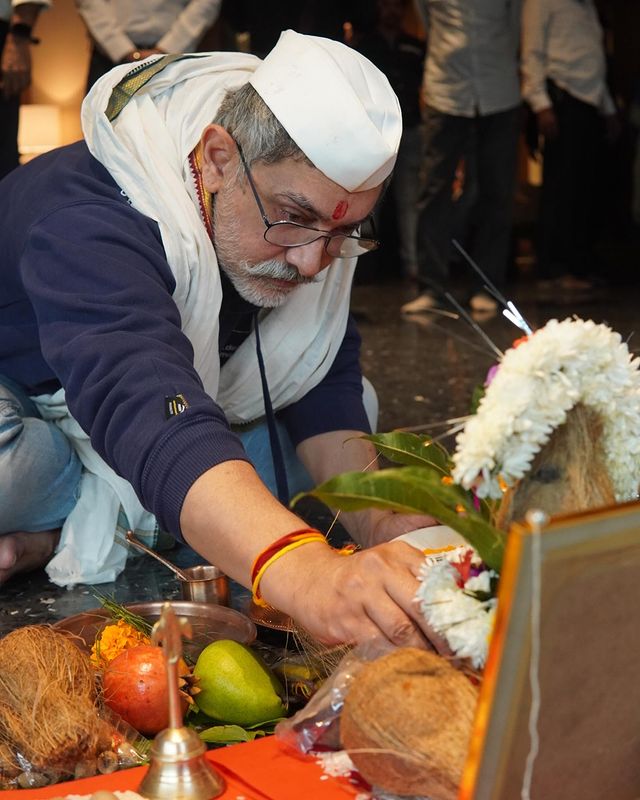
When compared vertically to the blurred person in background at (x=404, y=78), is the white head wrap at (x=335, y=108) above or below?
above

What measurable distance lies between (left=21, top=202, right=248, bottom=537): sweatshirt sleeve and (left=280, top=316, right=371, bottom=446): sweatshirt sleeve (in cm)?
53

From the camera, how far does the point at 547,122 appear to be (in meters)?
6.22

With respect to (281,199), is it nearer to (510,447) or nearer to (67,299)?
(67,299)

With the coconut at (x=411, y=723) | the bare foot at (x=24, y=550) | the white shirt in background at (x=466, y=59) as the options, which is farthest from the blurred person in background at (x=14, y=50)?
the coconut at (x=411, y=723)

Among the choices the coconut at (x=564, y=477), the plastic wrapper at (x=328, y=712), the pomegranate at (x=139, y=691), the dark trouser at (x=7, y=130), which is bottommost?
the dark trouser at (x=7, y=130)

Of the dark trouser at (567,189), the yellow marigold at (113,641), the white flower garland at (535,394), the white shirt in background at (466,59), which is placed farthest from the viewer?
the dark trouser at (567,189)

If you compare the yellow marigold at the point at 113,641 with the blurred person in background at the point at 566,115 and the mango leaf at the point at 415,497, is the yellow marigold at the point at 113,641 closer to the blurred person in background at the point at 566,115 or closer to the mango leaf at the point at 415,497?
the mango leaf at the point at 415,497

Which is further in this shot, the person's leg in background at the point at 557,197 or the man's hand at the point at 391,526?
the person's leg in background at the point at 557,197

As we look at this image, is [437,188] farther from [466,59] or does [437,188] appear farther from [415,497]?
[415,497]

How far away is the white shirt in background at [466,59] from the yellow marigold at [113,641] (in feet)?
14.1

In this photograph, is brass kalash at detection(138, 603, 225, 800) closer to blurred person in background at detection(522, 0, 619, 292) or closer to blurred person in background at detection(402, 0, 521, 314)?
blurred person in background at detection(402, 0, 521, 314)

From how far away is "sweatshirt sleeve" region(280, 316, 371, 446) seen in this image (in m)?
2.37

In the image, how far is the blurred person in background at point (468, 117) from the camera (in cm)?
560

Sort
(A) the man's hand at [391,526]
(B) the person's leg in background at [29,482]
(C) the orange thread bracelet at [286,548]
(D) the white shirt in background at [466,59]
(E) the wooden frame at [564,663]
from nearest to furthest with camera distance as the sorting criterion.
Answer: (E) the wooden frame at [564,663] → (C) the orange thread bracelet at [286,548] → (A) the man's hand at [391,526] → (B) the person's leg in background at [29,482] → (D) the white shirt in background at [466,59]
